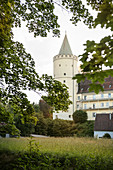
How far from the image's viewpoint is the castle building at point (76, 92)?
149 feet

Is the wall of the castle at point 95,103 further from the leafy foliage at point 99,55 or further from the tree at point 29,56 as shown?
the leafy foliage at point 99,55

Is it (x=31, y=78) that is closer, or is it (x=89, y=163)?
(x=31, y=78)

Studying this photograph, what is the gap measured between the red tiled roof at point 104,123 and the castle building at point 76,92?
9110 millimetres

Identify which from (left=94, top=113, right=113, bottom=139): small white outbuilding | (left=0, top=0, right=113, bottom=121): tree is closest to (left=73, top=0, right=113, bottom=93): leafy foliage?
(left=0, top=0, right=113, bottom=121): tree

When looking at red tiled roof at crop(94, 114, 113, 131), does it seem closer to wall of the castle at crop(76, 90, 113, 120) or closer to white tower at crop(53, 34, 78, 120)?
wall of the castle at crop(76, 90, 113, 120)

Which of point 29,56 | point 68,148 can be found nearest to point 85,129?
point 68,148

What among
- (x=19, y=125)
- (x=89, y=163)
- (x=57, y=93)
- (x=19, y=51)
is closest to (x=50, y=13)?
(x=19, y=51)

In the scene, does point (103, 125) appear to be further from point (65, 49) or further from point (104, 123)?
point (65, 49)

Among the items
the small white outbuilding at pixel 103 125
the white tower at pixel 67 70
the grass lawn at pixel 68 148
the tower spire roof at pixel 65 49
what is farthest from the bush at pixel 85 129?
the grass lawn at pixel 68 148

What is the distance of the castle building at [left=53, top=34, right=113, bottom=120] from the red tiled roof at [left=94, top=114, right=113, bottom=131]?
9.11 m

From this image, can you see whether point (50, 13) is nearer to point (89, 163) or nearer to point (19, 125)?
point (89, 163)

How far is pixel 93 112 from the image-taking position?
46000mm

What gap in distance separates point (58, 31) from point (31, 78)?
1.57 m

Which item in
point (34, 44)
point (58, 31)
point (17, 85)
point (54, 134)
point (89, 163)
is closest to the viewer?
point (17, 85)
